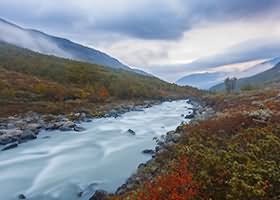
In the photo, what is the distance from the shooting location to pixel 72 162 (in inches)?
886

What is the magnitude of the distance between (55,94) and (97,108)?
895 cm

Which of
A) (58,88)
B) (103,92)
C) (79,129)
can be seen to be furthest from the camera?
(103,92)

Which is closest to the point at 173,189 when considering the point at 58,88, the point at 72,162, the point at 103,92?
the point at 72,162

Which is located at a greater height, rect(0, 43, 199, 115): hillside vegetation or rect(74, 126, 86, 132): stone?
rect(0, 43, 199, 115): hillside vegetation

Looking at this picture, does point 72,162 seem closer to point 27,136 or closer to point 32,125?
point 27,136

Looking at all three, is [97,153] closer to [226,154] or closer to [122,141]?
[122,141]

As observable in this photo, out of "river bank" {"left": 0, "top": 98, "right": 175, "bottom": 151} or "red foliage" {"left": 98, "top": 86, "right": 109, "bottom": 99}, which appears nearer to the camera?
"river bank" {"left": 0, "top": 98, "right": 175, "bottom": 151}

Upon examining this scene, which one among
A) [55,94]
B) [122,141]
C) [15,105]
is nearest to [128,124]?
[122,141]

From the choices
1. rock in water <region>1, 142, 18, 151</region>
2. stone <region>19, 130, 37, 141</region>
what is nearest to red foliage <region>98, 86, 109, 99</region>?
stone <region>19, 130, 37, 141</region>

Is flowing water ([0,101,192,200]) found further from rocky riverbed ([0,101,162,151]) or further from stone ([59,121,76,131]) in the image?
stone ([59,121,76,131])

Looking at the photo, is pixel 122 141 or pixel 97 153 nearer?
pixel 97 153

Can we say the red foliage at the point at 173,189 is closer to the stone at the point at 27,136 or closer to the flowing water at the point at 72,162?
the flowing water at the point at 72,162

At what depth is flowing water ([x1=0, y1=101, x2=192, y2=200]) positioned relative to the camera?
17.0 meters

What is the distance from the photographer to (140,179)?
14.4 meters
